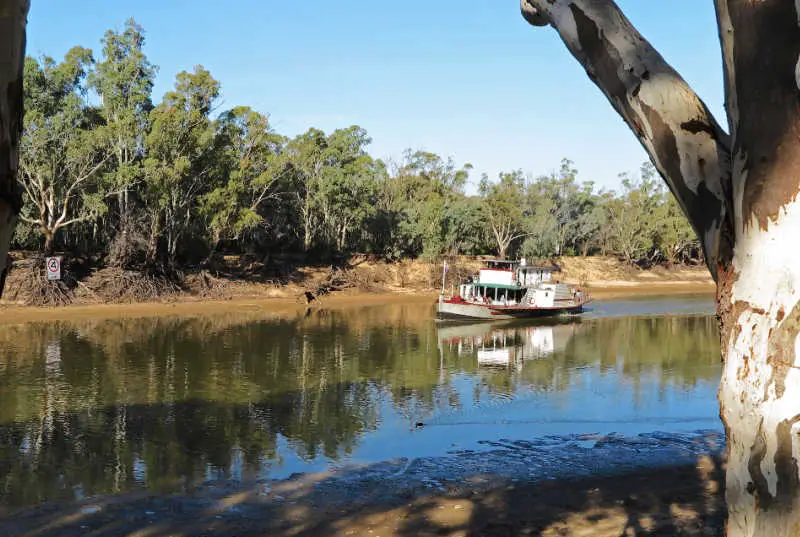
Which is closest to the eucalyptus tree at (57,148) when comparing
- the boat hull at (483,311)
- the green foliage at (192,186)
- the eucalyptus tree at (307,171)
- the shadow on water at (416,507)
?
the green foliage at (192,186)

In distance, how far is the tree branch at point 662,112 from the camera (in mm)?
2395

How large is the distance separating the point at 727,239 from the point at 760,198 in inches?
8.2

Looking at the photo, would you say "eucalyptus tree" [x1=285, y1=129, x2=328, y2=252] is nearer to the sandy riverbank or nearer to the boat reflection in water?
the sandy riverbank

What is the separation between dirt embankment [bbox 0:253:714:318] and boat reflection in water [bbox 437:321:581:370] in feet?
13.2

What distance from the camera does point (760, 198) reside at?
2164 millimetres

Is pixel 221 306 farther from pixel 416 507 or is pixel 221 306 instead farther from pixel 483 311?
pixel 416 507

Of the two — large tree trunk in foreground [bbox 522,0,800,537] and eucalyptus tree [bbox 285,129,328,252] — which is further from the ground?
eucalyptus tree [bbox 285,129,328,252]

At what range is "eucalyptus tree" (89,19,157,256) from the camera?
94.7 feet

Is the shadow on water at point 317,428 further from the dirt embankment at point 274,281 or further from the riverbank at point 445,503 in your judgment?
the dirt embankment at point 274,281

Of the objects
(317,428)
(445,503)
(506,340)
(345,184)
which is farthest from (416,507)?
(345,184)

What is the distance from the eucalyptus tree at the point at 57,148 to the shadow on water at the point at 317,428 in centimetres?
613

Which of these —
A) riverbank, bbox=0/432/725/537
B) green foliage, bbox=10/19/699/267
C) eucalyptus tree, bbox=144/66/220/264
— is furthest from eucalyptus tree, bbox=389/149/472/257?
riverbank, bbox=0/432/725/537

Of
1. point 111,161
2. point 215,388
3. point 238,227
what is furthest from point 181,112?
point 215,388

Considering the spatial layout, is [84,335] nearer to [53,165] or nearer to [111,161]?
[53,165]
